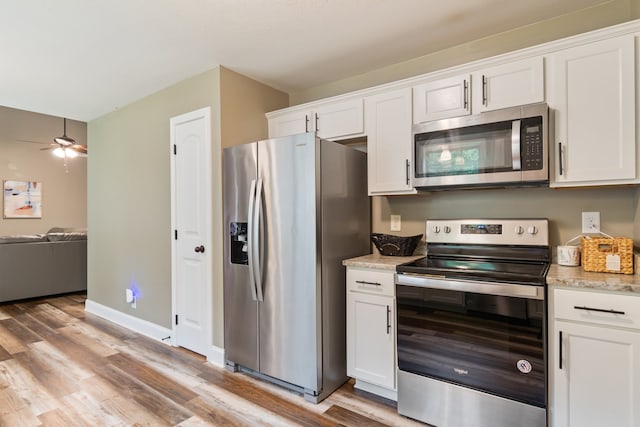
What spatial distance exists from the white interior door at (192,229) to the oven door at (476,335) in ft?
5.56

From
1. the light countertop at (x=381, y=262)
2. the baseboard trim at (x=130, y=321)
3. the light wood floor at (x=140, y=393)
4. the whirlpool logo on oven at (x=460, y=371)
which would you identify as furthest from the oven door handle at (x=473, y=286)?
the baseboard trim at (x=130, y=321)

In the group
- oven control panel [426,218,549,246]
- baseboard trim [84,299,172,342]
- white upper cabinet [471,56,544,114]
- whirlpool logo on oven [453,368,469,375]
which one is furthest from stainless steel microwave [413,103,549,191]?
baseboard trim [84,299,172,342]

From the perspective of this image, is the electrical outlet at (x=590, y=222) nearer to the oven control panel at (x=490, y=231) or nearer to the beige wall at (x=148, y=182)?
the oven control panel at (x=490, y=231)

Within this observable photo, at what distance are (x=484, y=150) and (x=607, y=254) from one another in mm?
819

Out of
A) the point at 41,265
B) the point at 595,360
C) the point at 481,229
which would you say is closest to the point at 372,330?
the point at 481,229

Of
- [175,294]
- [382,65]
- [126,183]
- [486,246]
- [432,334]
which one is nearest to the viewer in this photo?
[432,334]

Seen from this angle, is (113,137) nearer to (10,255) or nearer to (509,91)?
(10,255)

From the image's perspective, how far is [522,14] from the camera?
85.0 inches

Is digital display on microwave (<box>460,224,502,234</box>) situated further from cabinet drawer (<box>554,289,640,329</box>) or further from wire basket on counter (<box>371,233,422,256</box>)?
cabinet drawer (<box>554,289,640,329</box>)

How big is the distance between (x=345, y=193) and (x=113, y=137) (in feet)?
10.0

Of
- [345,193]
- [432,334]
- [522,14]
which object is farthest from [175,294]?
[522,14]

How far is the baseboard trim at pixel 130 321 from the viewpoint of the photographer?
133 inches

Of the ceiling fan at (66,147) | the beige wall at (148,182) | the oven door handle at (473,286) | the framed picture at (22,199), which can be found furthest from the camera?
the framed picture at (22,199)

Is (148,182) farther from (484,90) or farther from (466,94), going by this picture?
(484,90)
